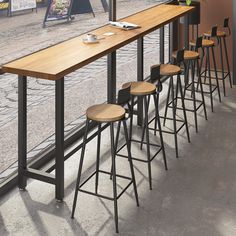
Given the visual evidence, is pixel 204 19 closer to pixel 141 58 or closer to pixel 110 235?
pixel 141 58

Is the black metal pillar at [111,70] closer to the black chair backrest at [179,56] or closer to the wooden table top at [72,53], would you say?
the wooden table top at [72,53]

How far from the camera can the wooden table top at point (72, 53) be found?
3279 mm

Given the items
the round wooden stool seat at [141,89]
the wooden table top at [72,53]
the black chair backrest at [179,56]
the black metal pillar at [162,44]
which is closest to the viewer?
the wooden table top at [72,53]

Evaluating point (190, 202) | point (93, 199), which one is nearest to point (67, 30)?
point (93, 199)

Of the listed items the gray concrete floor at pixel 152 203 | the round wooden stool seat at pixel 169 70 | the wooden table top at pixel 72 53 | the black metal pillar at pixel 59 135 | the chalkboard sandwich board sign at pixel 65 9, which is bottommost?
the gray concrete floor at pixel 152 203

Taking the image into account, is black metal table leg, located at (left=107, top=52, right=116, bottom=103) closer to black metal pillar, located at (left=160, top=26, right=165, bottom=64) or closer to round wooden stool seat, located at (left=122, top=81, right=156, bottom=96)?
round wooden stool seat, located at (left=122, top=81, right=156, bottom=96)

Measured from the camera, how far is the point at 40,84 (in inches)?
162

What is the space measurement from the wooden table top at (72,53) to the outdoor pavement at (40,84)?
0.10 meters

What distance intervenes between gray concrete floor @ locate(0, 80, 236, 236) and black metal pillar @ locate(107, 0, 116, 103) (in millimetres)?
627

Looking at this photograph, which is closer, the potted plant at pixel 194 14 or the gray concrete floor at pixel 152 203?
the gray concrete floor at pixel 152 203

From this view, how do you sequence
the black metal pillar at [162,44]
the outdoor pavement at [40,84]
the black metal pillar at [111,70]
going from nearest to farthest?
1. the outdoor pavement at [40,84]
2. the black metal pillar at [111,70]
3. the black metal pillar at [162,44]

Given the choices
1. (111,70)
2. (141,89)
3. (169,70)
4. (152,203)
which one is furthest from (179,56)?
(152,203)

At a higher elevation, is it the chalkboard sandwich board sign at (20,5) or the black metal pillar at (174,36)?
the chalkboard sandwich board sign at (20,5)

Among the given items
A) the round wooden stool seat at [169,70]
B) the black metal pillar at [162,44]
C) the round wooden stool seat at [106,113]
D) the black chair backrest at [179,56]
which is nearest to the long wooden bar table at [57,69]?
the round wooden stool seat at [106,113]
